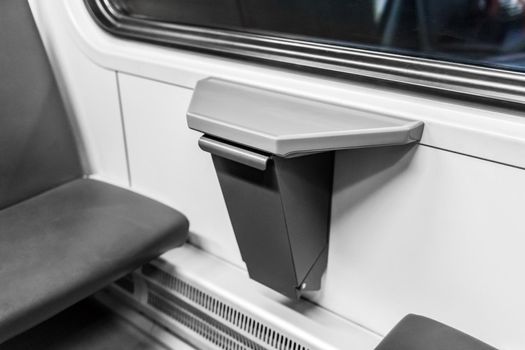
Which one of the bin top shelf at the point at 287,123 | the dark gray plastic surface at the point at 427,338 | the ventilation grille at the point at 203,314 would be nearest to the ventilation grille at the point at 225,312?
the ventilation grille at the point at 203,314

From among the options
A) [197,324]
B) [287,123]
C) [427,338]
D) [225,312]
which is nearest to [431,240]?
[427,338]

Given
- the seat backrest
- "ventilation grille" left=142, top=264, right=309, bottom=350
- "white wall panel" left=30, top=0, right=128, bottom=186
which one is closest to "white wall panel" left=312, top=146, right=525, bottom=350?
"ventilation grille" left=142, top=264, right=309, bottom=350

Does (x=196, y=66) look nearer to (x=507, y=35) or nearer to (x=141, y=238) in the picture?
(x=141, y=238)

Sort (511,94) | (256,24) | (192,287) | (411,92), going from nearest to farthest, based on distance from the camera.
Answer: (511,94) < (411,92) < (256,24) < (192,287)

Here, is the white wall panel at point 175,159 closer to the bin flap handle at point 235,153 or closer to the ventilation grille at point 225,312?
the ventilation grille at point 225,312

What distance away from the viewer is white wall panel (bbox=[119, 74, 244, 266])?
1.42 meters

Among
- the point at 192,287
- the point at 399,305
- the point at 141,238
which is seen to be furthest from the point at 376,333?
the point at 141,238

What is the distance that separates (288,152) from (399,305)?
0.48 metres

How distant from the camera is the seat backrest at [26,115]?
1479 millimetres

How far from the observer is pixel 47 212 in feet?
4.71

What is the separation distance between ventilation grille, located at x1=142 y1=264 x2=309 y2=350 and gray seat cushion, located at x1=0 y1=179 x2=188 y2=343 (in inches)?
5.7

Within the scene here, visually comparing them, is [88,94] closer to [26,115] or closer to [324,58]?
[26,115]

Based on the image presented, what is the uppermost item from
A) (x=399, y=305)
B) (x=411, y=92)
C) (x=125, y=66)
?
(x=411, y=92)

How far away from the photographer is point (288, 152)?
36.5 inches
